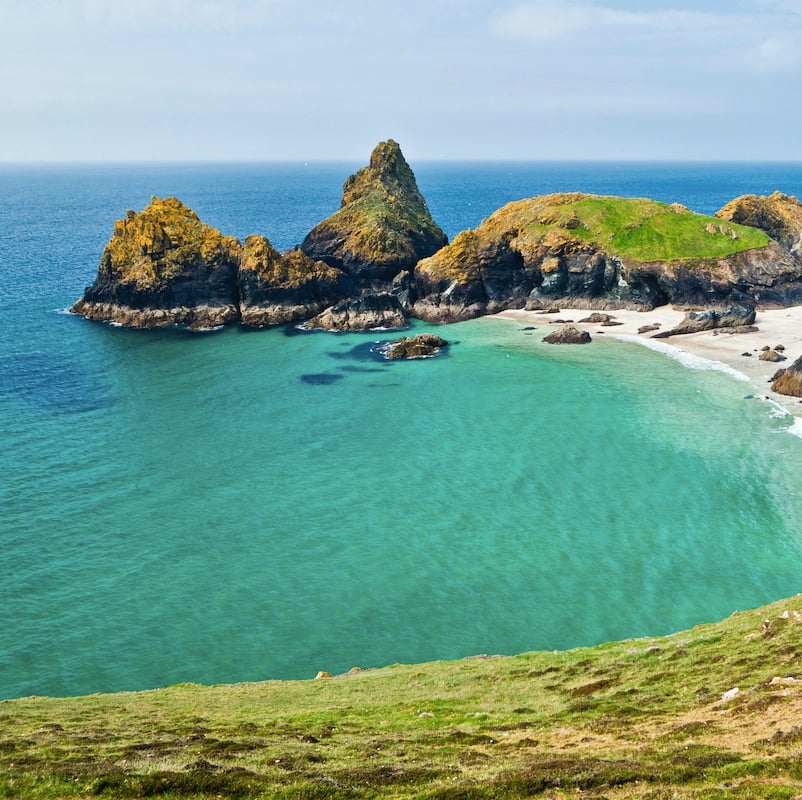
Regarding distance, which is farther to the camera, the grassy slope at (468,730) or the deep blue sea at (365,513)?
the deep blue sea at (365,513)

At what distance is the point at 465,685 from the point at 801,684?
49.5 feet

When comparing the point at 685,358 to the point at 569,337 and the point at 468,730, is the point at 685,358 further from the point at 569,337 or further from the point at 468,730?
the point at 468,730

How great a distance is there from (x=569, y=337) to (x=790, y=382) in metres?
34.4

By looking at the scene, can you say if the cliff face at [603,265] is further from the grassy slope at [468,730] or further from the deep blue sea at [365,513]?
the grassy slope at [468,730]

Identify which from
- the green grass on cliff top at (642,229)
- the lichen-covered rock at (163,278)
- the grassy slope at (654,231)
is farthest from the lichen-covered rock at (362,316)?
the grassy slope at (654,231)

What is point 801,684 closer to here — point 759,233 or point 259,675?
point 259,675


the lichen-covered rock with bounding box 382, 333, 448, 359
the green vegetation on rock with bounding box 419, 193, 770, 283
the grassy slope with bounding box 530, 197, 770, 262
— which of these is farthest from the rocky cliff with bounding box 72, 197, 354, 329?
the grassy slope with bounding box 530, 197, 770, 262

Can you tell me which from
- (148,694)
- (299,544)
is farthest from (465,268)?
(148,694)

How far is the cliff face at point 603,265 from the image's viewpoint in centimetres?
12206

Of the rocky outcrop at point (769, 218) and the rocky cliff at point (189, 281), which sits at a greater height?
the rocky outcrop at point (769, 218)

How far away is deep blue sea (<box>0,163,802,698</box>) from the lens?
143 feet

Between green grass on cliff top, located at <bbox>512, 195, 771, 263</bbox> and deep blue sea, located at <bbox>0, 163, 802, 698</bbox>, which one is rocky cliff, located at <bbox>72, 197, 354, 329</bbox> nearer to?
deep blue sea, located at <bbox>0, 163, 802, 698</bbox>

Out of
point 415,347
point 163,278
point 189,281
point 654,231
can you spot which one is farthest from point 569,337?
point 163,278

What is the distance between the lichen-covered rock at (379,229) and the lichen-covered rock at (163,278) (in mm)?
27264
